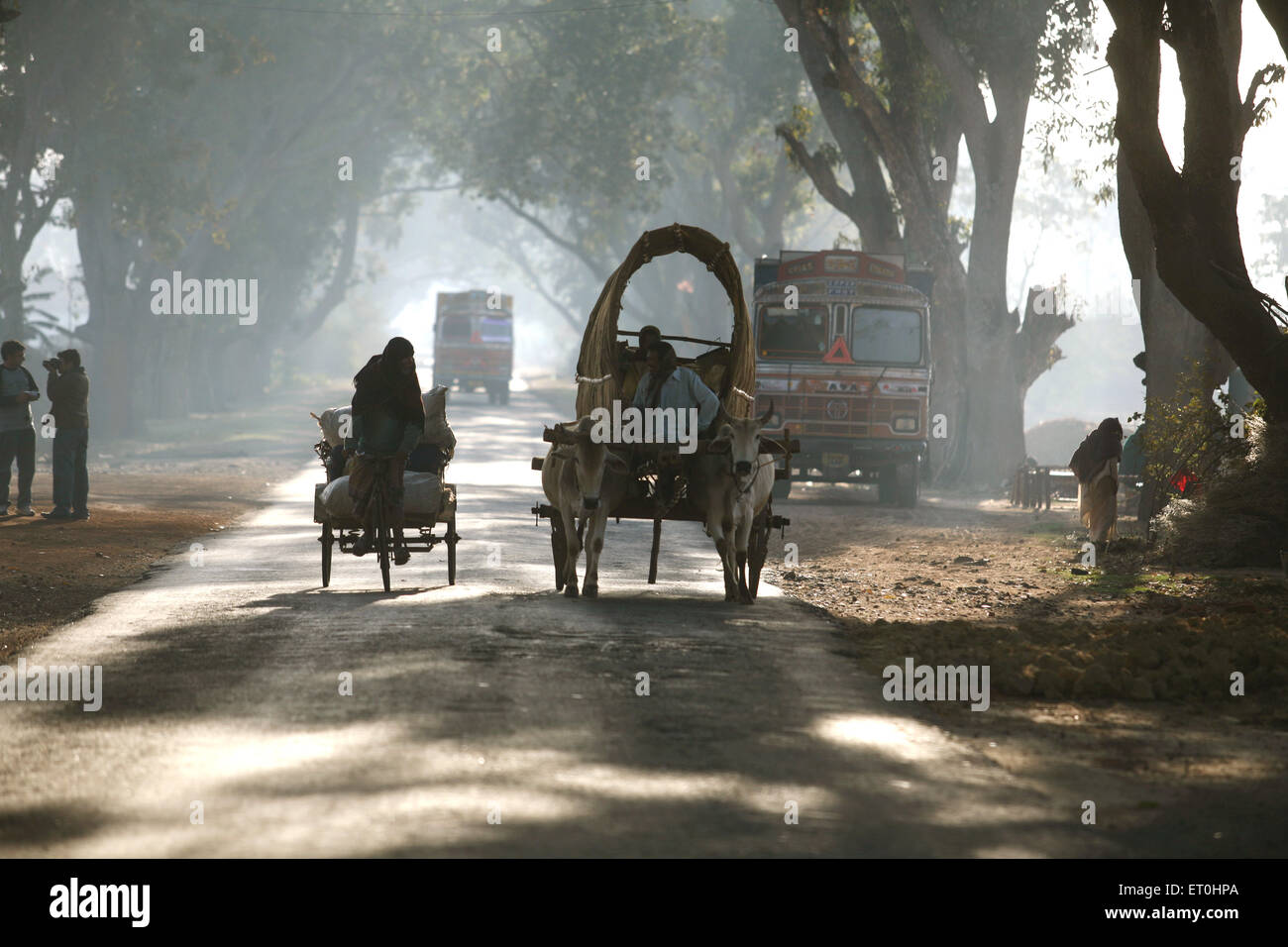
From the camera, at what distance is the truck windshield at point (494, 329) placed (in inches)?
2277

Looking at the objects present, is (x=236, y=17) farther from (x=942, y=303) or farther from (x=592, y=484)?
(x=592, y=484)

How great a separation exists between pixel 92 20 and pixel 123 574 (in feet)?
75.6

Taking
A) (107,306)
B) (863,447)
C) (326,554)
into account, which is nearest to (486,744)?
(326,554)

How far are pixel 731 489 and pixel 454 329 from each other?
46.7 metres

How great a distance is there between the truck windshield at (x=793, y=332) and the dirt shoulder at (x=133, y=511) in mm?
8020

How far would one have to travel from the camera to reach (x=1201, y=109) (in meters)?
14.6

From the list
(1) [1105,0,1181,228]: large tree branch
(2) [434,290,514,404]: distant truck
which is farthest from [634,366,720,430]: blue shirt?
(2) [434,290,514,404]: distant truck

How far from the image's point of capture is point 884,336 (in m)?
24.4

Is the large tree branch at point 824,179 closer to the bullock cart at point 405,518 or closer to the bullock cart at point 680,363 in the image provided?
the bullock cart at point 680,363

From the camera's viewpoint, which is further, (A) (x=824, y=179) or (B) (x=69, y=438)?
(A) (x=824, y=179)

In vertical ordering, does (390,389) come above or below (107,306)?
below

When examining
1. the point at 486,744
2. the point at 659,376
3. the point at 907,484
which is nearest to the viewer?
the point at 486,744

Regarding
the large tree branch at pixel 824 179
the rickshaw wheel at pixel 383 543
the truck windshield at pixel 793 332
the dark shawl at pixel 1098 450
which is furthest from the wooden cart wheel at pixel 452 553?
the large tree branch at pixel 824 179

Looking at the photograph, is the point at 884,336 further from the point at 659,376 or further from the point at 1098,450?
the point at 659,376
